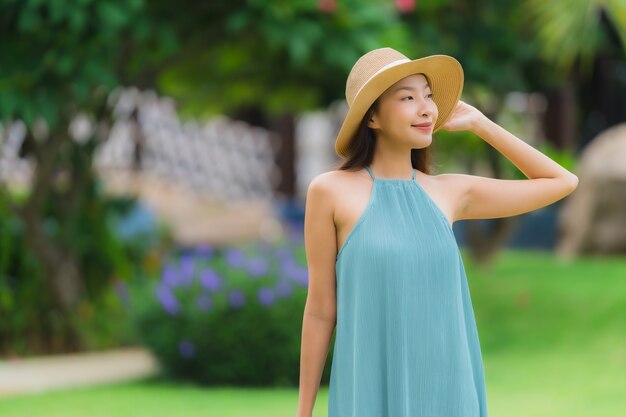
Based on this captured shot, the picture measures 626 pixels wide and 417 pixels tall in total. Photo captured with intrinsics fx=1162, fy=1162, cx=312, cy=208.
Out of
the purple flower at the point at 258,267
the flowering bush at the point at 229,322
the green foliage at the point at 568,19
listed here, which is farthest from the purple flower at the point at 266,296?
the green foliage at the point at 568,19

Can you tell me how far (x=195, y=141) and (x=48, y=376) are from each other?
318 inches

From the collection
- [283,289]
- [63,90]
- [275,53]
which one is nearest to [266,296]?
[283,289]

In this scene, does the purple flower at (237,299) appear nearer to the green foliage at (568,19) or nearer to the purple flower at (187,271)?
the purple flower at (187,271)

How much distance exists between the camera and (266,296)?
8.29 metres

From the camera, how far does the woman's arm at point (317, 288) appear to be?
3.20 metres

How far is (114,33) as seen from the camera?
A: 795 cm

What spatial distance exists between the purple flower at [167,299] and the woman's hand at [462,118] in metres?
5.36

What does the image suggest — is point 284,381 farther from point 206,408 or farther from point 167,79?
point 167,79

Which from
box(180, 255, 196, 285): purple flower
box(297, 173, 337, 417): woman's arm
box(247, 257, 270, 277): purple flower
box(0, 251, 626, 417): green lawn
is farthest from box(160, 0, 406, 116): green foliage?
box(297, 173, 337, 417): woman's arm

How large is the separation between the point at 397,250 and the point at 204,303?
550 cm

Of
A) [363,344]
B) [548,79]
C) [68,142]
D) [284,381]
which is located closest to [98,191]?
[68,142]

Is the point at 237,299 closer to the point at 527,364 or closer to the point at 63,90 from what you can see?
the point at 63,90

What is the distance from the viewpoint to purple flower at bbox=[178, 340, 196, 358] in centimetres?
838

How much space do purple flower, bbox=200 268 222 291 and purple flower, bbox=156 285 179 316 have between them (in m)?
0.25
